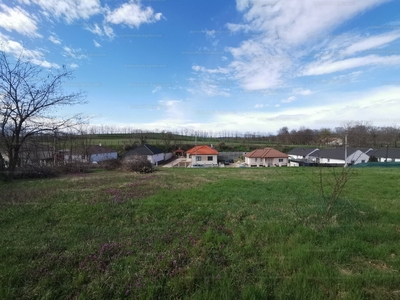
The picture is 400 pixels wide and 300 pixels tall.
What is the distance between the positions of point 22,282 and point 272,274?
344 cm

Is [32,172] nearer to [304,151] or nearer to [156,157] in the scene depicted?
[156,157]

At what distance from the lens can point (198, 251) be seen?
3143 millimetres

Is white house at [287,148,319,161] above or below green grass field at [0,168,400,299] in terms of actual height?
below

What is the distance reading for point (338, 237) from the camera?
351 centimetres

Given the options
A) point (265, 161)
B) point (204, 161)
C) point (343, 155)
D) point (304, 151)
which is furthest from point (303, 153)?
point (204, 161)

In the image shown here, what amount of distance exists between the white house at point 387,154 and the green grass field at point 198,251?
164 ft

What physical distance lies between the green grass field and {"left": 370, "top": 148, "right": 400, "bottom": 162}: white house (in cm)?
5001

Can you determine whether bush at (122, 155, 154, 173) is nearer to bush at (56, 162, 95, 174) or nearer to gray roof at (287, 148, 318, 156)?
bush at (56, 162, 95, 174)

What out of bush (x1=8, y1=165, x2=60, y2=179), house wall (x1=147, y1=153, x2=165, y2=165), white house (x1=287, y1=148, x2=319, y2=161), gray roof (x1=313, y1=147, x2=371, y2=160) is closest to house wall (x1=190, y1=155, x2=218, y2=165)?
house wall (x1=147, y1=153, x2=165, y2=165)

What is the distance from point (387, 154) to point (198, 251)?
56049 millimetres

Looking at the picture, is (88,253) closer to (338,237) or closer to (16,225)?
(16,225)

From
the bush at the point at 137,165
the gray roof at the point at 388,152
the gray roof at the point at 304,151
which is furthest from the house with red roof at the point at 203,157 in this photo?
Answer: the gray roof at the point at 388,152

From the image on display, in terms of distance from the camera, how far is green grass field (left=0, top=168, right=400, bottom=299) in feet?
7.55

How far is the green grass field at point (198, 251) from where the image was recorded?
2301 millimetres
